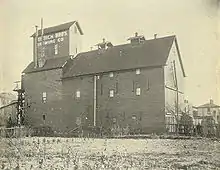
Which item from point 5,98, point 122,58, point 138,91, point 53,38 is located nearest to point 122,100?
point 138,91

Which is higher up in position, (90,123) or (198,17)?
(198,17)

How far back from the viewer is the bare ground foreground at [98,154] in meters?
2.20

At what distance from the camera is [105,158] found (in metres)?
2.22

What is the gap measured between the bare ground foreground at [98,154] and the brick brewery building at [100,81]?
79 mm

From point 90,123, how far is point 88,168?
0.71 feet

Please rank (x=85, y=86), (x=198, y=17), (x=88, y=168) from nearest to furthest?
(x=88, y=168) → (x=85, y=86) → (x=198, y=17)

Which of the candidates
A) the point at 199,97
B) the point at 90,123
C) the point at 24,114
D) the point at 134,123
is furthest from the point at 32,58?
the point at 199,97

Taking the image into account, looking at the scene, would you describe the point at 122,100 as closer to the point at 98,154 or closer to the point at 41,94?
the point at 98,154

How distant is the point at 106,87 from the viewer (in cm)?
230

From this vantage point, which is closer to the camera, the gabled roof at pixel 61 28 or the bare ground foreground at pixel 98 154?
the bare ground foreground at pixel 98 154

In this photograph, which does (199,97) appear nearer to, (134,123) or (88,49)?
(134,123)

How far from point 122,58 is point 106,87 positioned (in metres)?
0.15

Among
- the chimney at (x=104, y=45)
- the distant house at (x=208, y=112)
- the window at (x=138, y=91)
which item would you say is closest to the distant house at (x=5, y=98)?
the chimney at (x=104, y=45)

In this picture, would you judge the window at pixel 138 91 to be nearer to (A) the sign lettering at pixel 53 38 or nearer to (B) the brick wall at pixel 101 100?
(B) the brick wall at pixel 101 100
